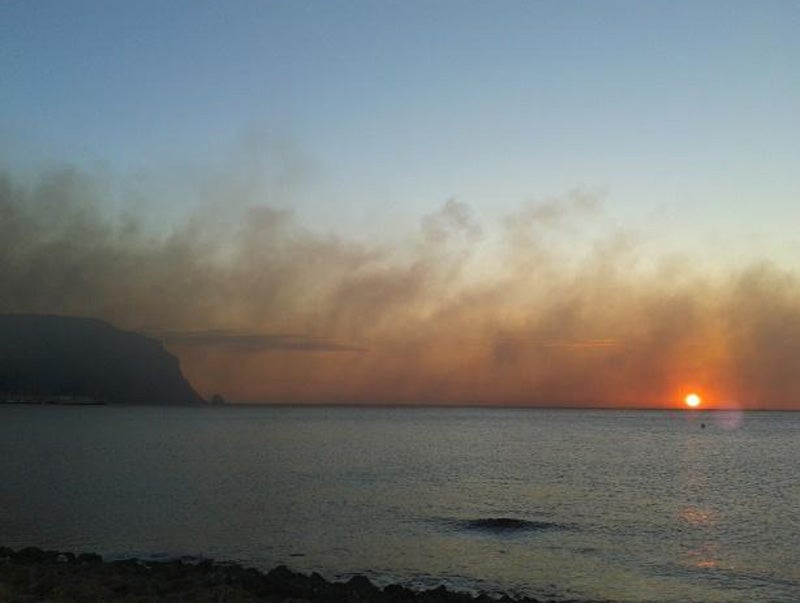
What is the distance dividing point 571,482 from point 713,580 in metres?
31.1

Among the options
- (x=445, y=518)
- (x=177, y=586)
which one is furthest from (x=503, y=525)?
(x=177, y=586)

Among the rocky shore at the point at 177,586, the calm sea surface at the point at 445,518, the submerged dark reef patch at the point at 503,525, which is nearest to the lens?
the rocky shore at the point at 177,586

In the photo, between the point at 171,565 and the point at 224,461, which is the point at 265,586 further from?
the point at 224,461

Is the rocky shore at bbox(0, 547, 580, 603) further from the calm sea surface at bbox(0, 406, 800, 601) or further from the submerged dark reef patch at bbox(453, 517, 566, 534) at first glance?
the submerged dark reef patch at bbox(453, 517, 566, 534)

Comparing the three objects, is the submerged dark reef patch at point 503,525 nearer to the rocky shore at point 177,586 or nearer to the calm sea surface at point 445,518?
the calm sea surface at point 445,518

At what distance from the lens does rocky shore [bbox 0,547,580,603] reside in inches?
768

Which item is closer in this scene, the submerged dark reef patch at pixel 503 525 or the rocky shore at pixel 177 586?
the rocky shore at pixel 177 586

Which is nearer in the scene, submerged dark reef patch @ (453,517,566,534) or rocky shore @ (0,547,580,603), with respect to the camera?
rocky shore @ (0,547,580,603)

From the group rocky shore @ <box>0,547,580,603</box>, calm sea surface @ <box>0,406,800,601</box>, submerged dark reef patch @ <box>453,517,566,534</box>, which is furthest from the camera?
submerged dark reef patch @ <box>453,517,566,534</box>

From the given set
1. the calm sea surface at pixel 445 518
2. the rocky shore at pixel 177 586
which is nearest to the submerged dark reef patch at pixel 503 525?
the calm sea surface at pixel 445 518

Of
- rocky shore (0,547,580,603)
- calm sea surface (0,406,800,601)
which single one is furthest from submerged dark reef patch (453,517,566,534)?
rocky shore (0,547,580,603)

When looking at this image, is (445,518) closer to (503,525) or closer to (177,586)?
(503,525)

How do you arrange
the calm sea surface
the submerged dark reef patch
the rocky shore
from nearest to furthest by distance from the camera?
the rocky shore < the calm sea surface < the submerged dark reef patch

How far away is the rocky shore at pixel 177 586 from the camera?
768 inches
